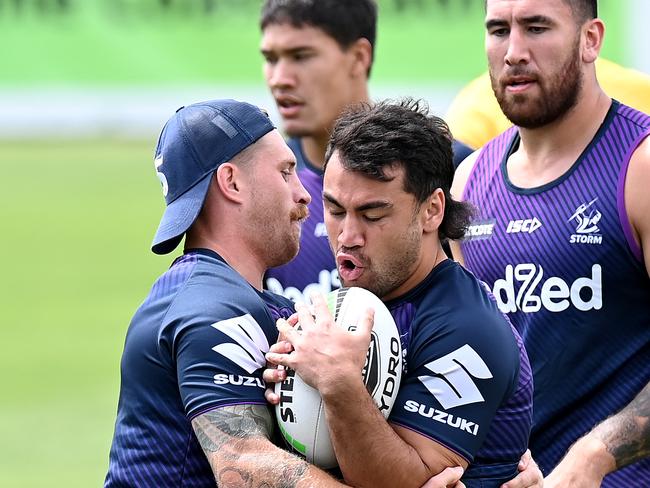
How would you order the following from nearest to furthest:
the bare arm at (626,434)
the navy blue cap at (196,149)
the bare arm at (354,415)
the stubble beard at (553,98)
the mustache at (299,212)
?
the bare arm at (354,415) → the navy blue cap at (196,149) → the mustache at (299,212) → the bare arm at (626,434) → the stubble beard at (553,98)

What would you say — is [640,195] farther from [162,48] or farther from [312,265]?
[162,48]

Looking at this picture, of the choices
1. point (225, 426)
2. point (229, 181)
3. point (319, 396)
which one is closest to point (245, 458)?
point (225, 426)

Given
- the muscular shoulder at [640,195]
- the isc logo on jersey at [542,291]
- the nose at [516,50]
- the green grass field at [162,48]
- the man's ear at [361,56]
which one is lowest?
the green grass field at [162,48]

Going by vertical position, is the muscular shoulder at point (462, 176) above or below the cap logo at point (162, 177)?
below

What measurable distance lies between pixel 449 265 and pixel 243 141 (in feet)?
2.84

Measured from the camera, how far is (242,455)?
403cm

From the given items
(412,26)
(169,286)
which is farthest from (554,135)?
(412,26)

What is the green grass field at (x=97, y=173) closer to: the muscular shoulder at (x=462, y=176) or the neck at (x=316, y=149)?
the neck at (x=316, y=149)

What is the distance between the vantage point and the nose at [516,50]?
562 cm

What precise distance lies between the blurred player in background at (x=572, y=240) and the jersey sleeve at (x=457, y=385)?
1165mm

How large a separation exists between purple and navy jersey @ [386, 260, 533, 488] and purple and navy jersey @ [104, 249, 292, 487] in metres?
0.49

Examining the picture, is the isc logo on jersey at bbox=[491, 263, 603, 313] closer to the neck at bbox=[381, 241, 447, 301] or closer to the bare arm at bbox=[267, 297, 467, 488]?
the neck at bbox=[381, 241, 447, 301]

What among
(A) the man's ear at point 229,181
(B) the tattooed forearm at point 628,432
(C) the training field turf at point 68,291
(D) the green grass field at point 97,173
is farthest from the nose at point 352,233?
(D) the green grass field at point 97,173

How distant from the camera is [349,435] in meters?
3.99
